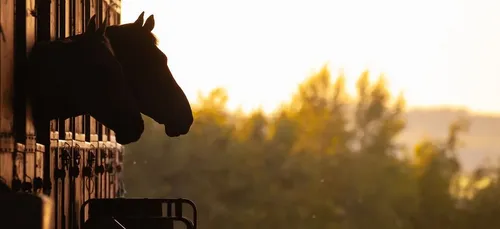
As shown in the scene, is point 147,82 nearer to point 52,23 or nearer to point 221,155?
point 52,23

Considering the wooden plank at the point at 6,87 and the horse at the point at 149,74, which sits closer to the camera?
the wooden plank at the point at 6,87

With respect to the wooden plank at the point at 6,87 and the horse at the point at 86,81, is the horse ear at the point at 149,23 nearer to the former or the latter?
the horse at the point at 86,81

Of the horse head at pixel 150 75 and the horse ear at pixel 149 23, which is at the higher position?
the horse ear at pixel 149 23

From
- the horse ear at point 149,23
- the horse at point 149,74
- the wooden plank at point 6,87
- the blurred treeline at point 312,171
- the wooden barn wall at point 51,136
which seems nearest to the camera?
the wooden plank at point 6,87

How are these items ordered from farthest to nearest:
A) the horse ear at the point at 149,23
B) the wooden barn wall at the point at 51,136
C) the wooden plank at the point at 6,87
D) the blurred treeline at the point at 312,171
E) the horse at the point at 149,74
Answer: the blurred treeline at the point at 312,171 < the horse ear at the point at 149,23 < the horse at the point at 149,74 < the wooden barn wall at the point at 51,136 < the wooden plank at the point at 6,87

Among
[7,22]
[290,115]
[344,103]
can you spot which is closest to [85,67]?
[7,22]

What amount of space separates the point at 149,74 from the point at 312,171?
161 feet

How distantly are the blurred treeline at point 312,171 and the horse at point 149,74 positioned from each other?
43273 mm

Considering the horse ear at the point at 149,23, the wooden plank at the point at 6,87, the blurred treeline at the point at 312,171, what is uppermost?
the blurred treeline at the point at 312,171

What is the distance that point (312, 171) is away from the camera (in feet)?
199

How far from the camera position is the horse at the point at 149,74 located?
11.8 m

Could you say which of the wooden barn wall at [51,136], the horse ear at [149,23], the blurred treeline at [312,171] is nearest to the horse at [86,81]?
the wooden barn wall at [51,136]

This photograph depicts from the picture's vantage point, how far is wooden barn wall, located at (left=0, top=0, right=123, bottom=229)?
422 inches

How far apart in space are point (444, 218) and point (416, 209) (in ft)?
5.11
